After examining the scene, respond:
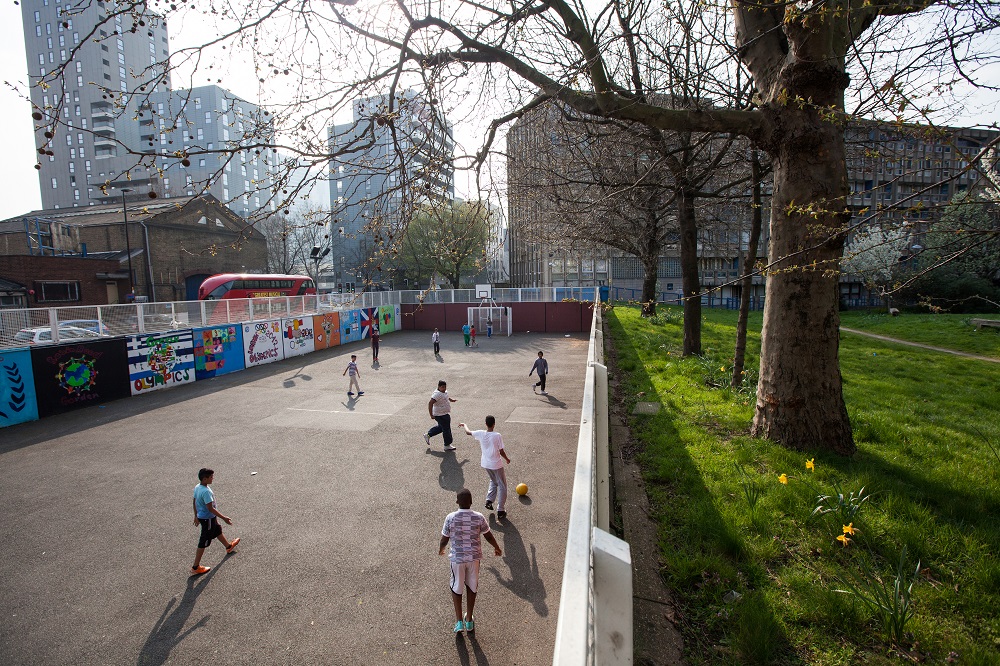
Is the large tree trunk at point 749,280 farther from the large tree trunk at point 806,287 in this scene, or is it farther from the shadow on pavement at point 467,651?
the shadow on pavement at point 467,651

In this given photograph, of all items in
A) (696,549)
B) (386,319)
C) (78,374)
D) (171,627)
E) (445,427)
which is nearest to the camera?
(696,549)

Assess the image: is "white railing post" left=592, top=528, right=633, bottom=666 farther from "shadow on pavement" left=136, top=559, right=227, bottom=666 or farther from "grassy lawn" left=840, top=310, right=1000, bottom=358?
"grassy lawn" left=840, top=310, right=1000, bottom=358

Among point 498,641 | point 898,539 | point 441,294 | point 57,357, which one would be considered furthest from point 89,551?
point 441,294

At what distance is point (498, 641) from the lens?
4.66 m

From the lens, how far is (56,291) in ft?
119

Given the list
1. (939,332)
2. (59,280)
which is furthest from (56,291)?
(939,332)

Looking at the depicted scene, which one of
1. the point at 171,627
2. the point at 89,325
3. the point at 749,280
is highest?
the point at 749,280

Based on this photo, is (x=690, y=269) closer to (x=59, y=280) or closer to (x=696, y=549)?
(x=696, y=549)

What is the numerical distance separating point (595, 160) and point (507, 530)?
9.80 m

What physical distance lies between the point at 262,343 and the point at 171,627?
19499 millimetres

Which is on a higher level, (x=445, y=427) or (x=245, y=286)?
(x=245, y=286)

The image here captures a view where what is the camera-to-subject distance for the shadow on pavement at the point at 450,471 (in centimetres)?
837

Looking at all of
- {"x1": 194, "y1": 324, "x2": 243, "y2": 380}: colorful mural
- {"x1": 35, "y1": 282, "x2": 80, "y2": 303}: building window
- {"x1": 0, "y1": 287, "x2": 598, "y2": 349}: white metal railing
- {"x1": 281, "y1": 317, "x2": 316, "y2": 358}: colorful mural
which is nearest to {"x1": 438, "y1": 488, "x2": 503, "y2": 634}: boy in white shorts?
{"x1": 0, "y1": 287, "x2": 598, "y2": 349}: white metal railing

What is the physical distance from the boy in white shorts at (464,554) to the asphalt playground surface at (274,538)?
0.21m
